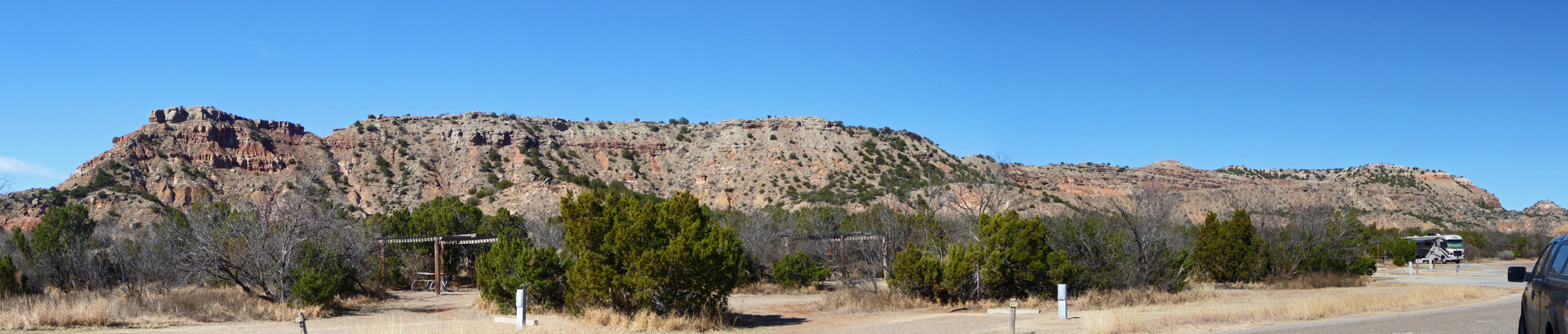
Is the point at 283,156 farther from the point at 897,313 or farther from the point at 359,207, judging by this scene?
the point at 897,313

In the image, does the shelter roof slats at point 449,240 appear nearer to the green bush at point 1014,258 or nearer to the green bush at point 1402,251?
the green bush at point 1014,258

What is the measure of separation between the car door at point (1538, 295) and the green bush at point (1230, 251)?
20.4 meters

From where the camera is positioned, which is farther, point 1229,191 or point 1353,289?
point 1229,191

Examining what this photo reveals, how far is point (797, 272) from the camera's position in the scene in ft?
90.3

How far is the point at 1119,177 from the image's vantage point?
90000mm

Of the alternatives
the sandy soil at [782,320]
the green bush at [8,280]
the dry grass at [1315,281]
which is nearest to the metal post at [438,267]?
the sandy soil at [782,320]

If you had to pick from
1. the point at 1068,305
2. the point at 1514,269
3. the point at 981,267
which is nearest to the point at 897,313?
the point at 981,267

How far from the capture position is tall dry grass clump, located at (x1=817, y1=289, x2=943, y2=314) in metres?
19.9

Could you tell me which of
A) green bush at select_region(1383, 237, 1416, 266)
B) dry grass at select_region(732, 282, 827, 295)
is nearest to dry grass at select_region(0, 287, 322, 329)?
dry grass at select_region(732, 282, 827, 295)

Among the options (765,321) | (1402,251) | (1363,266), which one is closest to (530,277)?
(765,321)

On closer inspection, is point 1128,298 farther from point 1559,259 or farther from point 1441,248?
point 1441,248

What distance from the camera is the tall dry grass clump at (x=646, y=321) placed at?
1487 centimetres

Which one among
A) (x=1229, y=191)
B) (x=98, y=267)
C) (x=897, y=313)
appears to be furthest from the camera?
(x=1229, y=191)

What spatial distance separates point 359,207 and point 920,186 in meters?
38.9
